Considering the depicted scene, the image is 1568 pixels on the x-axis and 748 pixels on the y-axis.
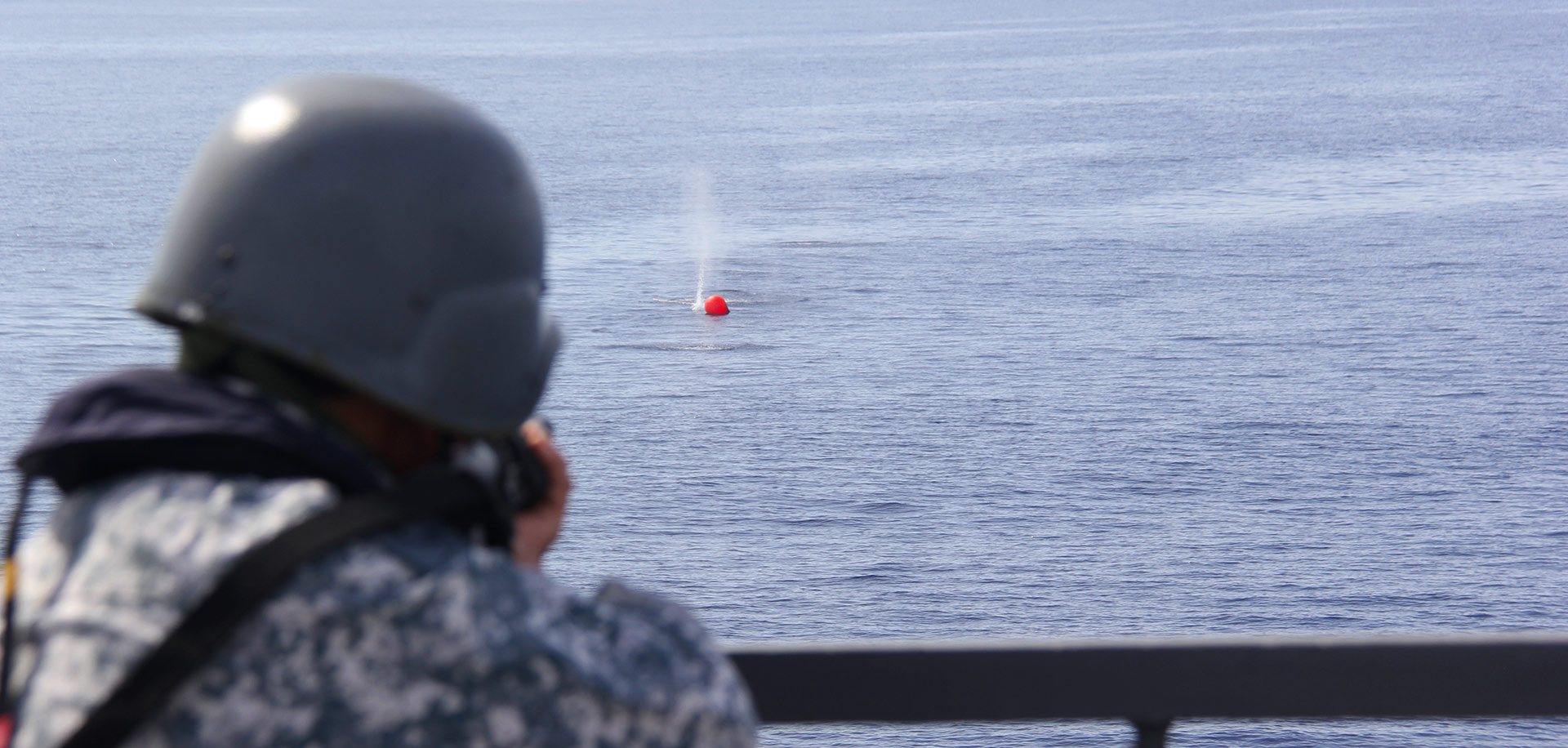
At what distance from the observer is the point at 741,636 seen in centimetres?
6969

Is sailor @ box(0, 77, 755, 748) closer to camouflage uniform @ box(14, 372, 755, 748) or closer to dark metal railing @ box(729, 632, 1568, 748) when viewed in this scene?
camouflage uniform @ box(14, 372, 755, 748)

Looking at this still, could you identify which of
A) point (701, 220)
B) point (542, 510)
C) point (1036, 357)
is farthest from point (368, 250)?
point (701, 220)

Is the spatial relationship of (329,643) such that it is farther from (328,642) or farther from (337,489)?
(337,489)

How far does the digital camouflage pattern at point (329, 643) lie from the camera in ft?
4.94

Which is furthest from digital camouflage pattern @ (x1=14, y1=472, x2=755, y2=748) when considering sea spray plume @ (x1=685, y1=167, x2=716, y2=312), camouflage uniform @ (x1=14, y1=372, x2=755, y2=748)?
sea spray plume @ (x1=685, y1=167, x2=716, y2=312)

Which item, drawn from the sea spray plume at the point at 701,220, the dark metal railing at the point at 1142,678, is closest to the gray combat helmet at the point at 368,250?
the dark metal railing at the point at 1142,678

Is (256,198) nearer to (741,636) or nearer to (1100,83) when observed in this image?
(741,636)

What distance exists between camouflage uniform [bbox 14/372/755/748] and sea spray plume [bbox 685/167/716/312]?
105 metres

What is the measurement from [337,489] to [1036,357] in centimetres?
9712

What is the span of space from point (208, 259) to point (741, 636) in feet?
226

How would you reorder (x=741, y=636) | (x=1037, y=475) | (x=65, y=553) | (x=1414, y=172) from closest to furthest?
(x=65, y=553), (x=741, y=636), (x=1037, y=475), (x=1414, y=172)

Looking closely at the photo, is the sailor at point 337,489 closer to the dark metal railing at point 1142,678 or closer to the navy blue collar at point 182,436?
the navy blue collar at point 182,436

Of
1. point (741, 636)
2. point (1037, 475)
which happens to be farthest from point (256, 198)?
point (1037, 475)

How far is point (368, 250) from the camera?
1735 millimetres
